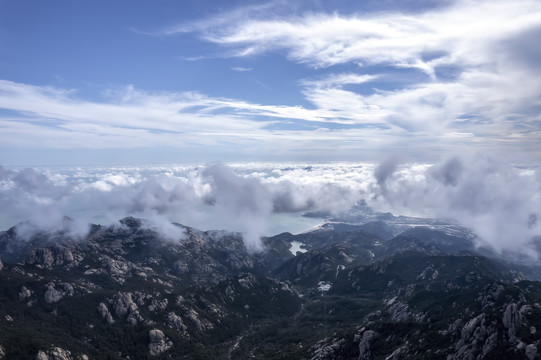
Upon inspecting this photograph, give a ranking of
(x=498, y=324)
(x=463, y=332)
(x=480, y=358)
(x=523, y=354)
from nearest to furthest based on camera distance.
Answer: (x=523, y=354), (x=480, y=358), (x=498, y=324), (x=463, y=332)

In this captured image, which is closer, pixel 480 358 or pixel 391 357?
pixel 480 358

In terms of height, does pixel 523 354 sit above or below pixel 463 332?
above

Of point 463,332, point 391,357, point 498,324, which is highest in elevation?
point 498,324

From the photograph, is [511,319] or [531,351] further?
[511,319]

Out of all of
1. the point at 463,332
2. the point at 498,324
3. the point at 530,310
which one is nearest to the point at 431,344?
the point at 463,332

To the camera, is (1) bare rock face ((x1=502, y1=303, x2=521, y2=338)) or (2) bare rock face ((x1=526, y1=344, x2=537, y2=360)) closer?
(2) bare rock face ((x1=526, y1=344, x2=537, y2=360))

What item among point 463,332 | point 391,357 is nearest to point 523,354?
point 463,332

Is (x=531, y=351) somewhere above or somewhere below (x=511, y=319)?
above

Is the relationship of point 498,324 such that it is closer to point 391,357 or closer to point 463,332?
point 463,332

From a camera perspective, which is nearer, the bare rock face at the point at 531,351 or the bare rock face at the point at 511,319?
the bare rock face at the point at 531,351

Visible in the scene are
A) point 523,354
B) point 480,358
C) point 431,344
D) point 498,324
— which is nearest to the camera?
point 523,354
